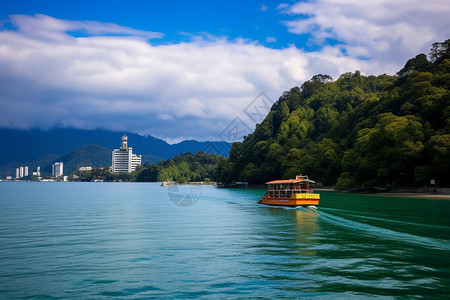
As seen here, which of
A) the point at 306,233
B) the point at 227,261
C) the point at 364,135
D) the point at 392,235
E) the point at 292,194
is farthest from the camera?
the point at 364,135

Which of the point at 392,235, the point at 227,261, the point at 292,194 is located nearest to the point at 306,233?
the point at 392,235

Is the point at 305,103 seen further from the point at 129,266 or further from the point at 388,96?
the point at 129,266

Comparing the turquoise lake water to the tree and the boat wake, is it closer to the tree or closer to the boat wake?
the boat wake

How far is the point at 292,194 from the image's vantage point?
57.9m

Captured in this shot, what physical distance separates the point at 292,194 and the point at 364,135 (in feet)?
184

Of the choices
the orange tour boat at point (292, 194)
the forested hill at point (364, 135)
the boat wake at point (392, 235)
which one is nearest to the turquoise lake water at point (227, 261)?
the boat wake at point (392, 235)

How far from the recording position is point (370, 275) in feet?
58.6

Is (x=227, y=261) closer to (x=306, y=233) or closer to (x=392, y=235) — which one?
(x=306, y=233)

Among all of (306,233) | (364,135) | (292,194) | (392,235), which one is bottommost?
(306,233)

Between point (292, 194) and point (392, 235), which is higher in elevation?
point (292, 194)

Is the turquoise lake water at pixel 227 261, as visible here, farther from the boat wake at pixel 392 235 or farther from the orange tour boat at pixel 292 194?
the orange tour boat at pixel 292 194

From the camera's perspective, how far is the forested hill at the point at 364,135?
8481cm

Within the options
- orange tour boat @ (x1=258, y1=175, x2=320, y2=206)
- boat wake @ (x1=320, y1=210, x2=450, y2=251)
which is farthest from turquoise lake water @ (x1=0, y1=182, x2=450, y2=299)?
orange tour boat @ (x1=258, y1=175, x2=320, y2=206)

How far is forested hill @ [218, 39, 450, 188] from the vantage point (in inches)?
3339
